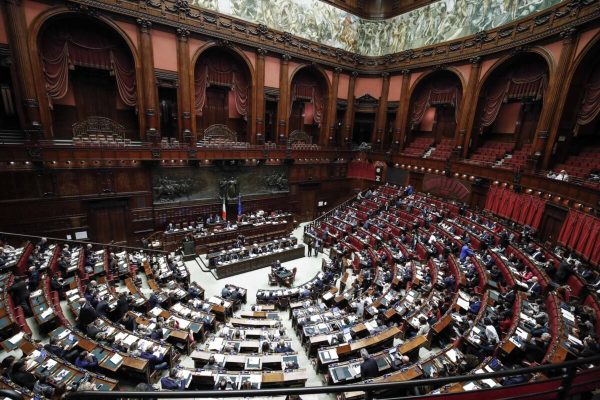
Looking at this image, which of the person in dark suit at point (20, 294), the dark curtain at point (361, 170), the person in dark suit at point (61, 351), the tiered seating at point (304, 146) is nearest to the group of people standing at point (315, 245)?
the tiered seating at point (304, 146)

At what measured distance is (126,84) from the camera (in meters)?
15.1

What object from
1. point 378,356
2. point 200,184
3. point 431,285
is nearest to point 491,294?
point 431,285

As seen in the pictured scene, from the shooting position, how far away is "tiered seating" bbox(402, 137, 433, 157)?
20.6m

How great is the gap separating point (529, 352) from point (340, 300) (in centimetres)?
550

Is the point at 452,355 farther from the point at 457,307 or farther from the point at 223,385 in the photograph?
the point at 223,385

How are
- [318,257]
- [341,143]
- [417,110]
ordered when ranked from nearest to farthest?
[318,257] → [417,110] → [341,143]

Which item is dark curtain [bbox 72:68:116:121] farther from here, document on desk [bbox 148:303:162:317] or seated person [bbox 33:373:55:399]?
seated person [bbox 33:373:55:399]

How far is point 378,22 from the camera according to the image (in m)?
21.7

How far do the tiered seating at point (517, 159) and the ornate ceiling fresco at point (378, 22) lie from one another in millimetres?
6640

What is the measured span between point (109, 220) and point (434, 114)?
70.9 feet

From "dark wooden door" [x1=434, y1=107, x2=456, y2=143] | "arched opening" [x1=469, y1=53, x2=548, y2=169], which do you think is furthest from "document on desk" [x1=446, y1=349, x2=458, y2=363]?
"dark wooden door" [x1=434, y1=107, x2=456, y2=143]

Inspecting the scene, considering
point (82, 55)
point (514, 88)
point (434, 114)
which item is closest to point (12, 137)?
point (82, 55)

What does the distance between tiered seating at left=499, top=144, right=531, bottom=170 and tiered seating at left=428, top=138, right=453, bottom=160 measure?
334cm

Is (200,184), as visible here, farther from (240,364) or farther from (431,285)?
(431,285)
